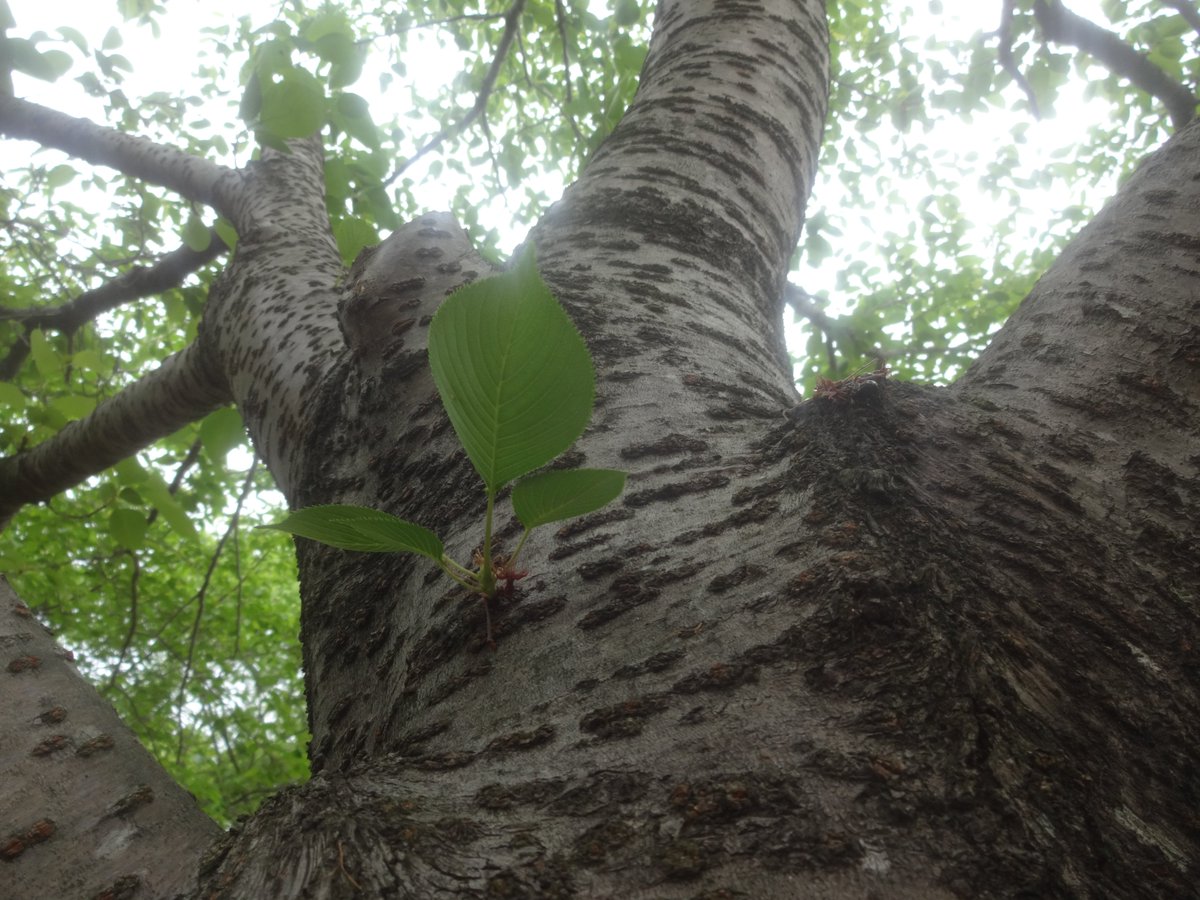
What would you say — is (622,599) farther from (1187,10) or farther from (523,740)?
(1187,10)

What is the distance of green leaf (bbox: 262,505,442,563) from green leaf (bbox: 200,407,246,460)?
1630mm

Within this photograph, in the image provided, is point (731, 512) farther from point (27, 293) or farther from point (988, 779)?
→ point (27, 293)

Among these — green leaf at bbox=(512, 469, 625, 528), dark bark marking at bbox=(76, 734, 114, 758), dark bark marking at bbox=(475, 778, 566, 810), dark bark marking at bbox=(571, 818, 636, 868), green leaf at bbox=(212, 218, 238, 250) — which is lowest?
dark bark marking at bbox=(571, 818, 636, 868)

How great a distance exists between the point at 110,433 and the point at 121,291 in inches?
47.3

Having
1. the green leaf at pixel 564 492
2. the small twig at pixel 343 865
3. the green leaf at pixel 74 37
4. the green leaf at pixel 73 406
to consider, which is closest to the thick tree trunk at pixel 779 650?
the small twig at pixel 343 865

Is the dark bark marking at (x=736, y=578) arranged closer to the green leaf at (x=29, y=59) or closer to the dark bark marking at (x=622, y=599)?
the dark bark marking at (x=622, y=599)

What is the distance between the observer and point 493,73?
145 inches

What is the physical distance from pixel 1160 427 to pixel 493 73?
3.54 meters

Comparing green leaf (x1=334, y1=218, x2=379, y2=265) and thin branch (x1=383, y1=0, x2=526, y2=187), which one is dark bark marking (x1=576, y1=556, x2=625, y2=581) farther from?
thin branch (x1=383, y1=0, x2=526, y2=187)

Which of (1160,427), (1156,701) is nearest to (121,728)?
(1156,701)

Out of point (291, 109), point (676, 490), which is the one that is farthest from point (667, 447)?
point (291, 109)

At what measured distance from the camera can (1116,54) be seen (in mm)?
2922

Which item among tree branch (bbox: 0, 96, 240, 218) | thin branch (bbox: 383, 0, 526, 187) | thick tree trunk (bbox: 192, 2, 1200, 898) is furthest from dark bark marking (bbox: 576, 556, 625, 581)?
thin branch (bbox: 383, 0, 526, 187)

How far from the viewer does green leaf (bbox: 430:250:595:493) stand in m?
0.58
